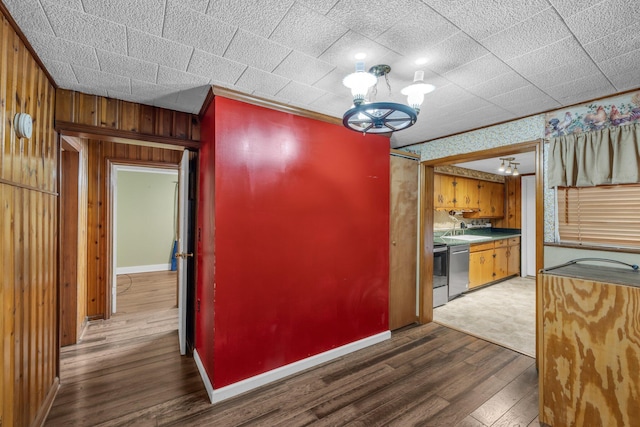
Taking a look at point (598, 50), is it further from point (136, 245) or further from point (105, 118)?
point (136, 245)

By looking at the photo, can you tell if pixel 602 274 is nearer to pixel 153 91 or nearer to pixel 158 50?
pixel 158 50

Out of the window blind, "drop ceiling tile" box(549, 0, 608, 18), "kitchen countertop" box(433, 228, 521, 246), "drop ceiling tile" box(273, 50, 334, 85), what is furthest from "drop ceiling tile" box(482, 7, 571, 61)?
"kitchen countertop" box(433, 228, 521, 246)

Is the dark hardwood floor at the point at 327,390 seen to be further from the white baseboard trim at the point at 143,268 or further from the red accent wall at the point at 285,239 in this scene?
the white baseboard trim at the point at 143,268

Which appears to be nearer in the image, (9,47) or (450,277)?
(9,47)

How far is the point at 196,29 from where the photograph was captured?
1.50 meters

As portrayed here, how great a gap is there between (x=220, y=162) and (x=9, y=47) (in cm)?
116

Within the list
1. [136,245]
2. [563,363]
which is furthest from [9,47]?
[136,245]

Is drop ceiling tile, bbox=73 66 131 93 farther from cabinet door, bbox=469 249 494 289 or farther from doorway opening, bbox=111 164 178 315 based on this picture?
cabinet door, bbox=469 249 494 289

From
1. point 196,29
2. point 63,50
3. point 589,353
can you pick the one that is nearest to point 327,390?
point 589,353

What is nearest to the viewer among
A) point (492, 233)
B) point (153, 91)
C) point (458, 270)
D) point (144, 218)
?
point (153, 91)

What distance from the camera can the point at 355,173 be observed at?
2861 millimetres

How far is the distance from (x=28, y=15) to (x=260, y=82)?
1226 mm

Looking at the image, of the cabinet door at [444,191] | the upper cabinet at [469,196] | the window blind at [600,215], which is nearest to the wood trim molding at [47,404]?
the window blind at [600,215]

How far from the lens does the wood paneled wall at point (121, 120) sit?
2182 millimetres
